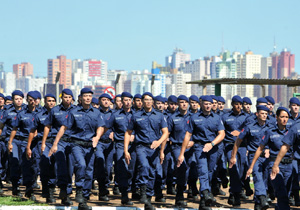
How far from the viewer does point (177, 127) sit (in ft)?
41.2

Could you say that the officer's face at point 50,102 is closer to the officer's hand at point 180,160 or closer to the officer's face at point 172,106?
the officer's face at point 172,106

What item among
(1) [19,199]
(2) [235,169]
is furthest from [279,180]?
(1) [19,199]

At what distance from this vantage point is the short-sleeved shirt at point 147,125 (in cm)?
1168

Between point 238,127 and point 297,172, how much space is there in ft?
11.9

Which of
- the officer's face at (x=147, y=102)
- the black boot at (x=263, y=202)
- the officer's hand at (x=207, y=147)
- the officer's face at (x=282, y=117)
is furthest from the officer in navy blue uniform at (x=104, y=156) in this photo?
the officer's face at (x=282, y=117)

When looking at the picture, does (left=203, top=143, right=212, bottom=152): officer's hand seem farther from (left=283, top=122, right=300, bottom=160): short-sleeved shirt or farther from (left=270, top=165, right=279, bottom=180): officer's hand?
(left=283, top=122, right=300, bottom=160): short-sleeved shirt

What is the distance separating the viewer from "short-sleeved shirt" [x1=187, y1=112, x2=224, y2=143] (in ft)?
37.9

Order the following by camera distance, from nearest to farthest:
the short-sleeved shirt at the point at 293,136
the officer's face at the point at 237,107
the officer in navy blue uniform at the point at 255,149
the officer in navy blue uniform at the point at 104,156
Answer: the short-sleeved shirt at the point at 293,136
the officer in navy blue uniform at the point at 255,149
the officer in navy blue uniform at the point at 104,156
the officer's face at the point at 237,107

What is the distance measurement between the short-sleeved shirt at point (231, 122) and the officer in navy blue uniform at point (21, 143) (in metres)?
4.18

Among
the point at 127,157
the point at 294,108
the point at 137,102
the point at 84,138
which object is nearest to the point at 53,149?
the point at 84,138

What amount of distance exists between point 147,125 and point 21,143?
3227 millimetres

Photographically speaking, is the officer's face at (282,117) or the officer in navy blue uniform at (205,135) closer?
the officer's face at (282,117)

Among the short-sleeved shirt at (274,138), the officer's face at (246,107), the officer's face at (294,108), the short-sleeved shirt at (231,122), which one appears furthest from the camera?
the officer's face at (246,107)

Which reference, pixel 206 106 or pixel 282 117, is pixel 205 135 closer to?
pixel 206 106
